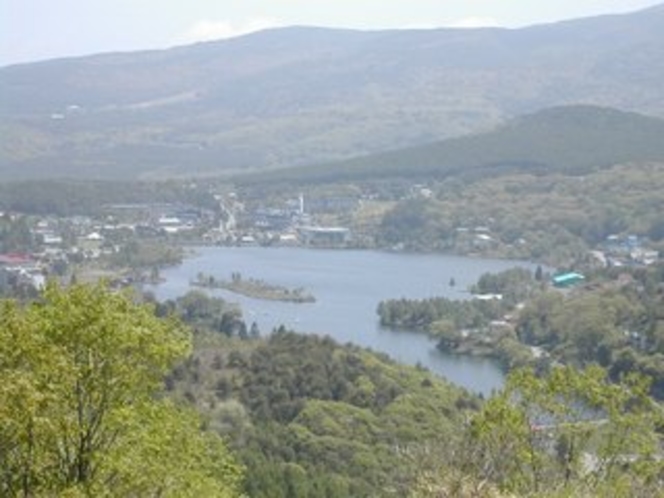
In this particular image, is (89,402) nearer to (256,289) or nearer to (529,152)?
(256,289)

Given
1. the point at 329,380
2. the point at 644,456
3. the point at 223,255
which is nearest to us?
the point at 644,456

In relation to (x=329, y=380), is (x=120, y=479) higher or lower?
higher

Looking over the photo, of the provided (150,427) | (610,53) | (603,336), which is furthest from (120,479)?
(610,53)

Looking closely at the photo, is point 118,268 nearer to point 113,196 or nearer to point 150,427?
point 113,196

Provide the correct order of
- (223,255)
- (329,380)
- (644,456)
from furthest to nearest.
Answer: (223,255) → (329,380) → (644,456)

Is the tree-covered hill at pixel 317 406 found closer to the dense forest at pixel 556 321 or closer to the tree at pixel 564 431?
the dense forest at pixel 556 321

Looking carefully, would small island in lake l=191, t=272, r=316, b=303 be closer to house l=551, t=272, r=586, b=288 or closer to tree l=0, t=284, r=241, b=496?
house l=551, t=272, r=586, b=288
